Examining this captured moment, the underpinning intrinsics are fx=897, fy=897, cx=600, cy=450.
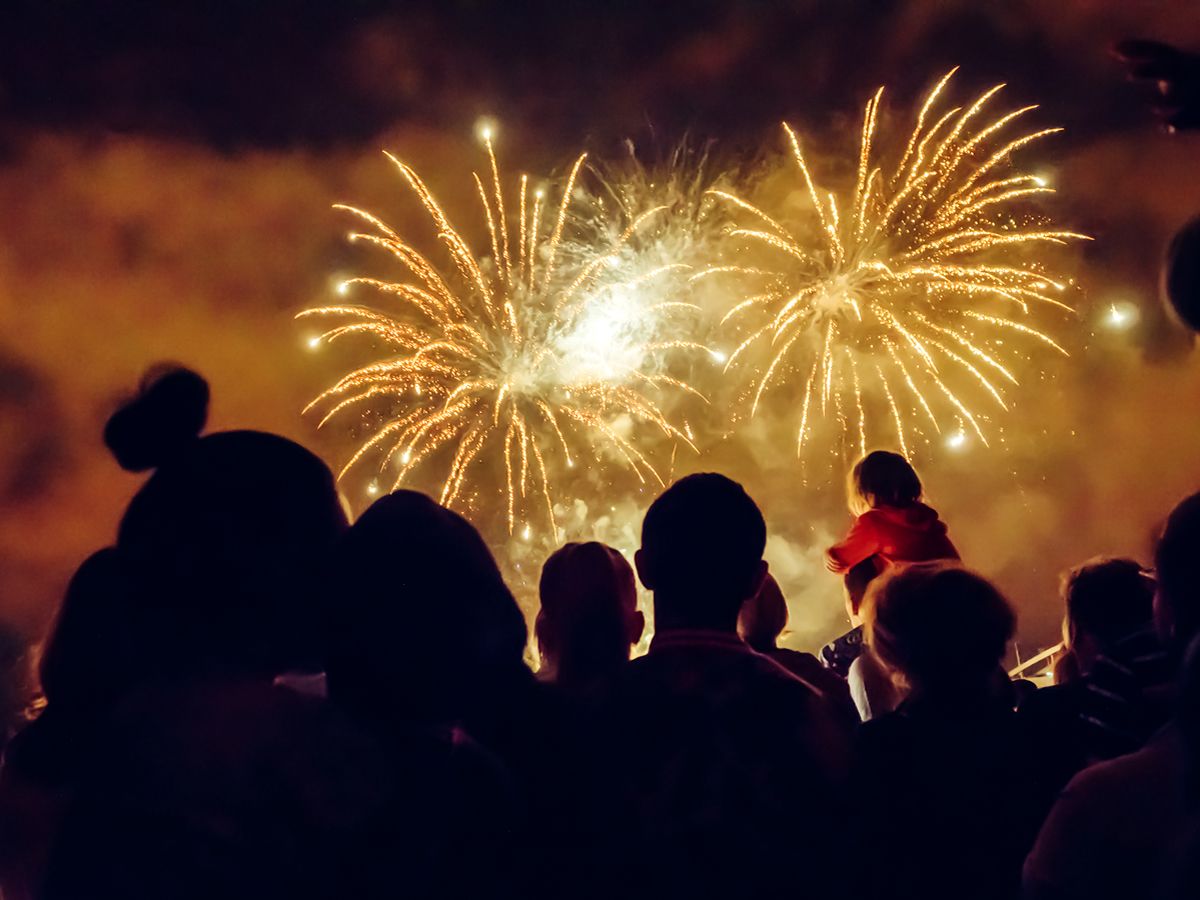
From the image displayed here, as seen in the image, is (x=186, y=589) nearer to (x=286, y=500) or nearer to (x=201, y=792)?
(x=286, y=500)

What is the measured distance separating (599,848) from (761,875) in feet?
1.45

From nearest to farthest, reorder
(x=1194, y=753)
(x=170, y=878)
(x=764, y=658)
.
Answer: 1. (x=1194, y=753)
2. (x=170, y=878)
3. (x=764, y=658)

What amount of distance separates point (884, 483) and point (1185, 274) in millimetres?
2757

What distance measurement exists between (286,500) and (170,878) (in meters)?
1.03

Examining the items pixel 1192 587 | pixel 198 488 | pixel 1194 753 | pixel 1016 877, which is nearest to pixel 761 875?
pixel 1016 877

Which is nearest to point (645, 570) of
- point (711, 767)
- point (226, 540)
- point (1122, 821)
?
point (711, 767)

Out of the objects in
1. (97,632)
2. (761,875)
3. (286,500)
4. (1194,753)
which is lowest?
(761,875)

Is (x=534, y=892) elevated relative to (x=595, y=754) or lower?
lower

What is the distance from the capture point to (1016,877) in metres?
2.63

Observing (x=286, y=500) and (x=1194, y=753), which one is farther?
(x=286, y=500)

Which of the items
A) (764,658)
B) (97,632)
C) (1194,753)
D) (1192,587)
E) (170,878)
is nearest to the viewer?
(1194,753)

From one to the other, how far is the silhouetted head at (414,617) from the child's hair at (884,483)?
11.7ft

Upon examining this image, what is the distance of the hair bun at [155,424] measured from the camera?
9.31 feet

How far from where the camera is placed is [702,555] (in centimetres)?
291
